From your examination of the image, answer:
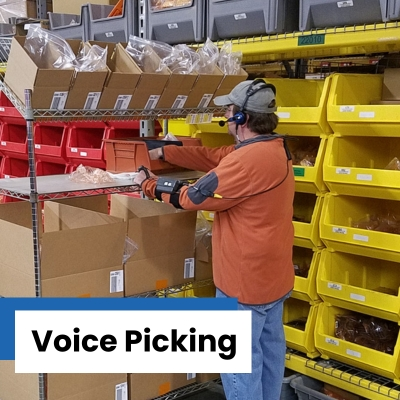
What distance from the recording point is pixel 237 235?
219cm

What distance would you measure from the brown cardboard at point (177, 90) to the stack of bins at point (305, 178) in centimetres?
55

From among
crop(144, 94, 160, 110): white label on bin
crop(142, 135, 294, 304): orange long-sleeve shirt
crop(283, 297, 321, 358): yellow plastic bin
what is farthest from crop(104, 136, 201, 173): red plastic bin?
crop(283, 297, 321, 358): yellow plastic bin

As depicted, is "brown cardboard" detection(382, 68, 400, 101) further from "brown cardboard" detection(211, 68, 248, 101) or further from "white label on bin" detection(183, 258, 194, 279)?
"white label on bin" detection(183, 258, 194, 279)

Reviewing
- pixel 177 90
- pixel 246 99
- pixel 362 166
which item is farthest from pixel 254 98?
pixel 362 166

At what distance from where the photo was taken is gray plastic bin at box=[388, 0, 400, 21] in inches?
86.4

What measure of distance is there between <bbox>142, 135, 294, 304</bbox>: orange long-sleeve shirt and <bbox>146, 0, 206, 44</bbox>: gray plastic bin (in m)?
0.95

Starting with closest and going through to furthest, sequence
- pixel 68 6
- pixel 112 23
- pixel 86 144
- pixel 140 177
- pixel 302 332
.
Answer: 1. pixel 140 177
2. pixel 302 332
3. pixel 112 23
4. pixel 68 6
5. pixel 86 144

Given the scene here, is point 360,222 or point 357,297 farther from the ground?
point 360,222

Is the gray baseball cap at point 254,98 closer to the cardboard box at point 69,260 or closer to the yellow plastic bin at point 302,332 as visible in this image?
the cardboard box at point 69,260

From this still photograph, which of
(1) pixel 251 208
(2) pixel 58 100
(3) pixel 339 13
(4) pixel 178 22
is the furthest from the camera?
(4) pixel 178 22

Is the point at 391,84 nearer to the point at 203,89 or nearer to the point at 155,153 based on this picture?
the point at 203,89

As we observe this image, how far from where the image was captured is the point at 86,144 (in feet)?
14.4

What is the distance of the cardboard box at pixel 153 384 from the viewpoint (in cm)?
240

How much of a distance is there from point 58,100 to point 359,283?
1.73 m
